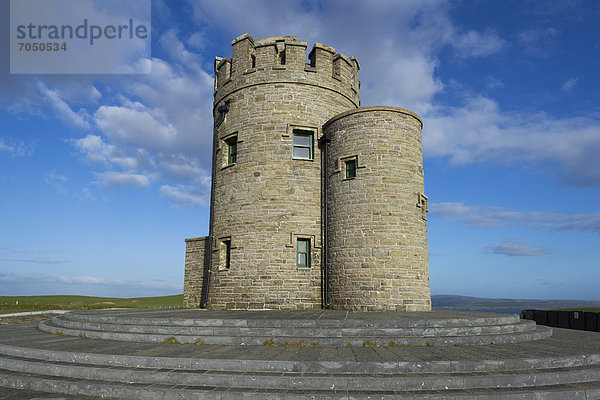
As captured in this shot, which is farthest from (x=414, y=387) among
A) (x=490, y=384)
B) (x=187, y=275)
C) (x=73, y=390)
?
(x=187, y=275)

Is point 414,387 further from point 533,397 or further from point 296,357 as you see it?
point 296,357

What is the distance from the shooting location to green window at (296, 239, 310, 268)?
595 inches

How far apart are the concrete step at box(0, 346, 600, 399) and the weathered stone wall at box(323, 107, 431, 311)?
676 cm

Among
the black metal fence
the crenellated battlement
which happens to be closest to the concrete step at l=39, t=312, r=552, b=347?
the black metal fence

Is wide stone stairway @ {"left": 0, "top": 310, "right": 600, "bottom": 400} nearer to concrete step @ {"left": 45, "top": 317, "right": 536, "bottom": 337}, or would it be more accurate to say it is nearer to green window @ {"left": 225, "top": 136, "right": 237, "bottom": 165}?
concrete step @ {"left": 45, "top": 317, "right": 536, "bottom": 337}

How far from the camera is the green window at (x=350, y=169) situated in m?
14.6

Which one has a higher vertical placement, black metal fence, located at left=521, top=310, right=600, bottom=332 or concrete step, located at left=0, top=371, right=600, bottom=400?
concrete step, located at left=0, top=371, right=600, bottom=400

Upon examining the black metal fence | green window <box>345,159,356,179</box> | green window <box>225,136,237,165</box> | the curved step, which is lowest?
the black metal fence

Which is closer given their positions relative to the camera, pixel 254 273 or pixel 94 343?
pixel 94 343

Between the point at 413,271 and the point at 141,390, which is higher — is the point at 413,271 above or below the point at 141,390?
above

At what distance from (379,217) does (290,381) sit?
8.74 meters

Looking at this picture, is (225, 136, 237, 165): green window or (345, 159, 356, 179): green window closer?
(345, 159, 356, 179): green window

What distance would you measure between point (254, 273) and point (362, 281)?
4267 mm

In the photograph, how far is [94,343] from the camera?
8.49 metres
